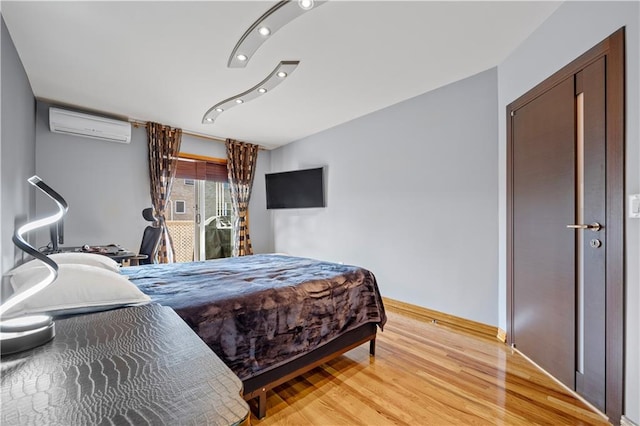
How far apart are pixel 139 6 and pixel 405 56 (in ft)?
6.80

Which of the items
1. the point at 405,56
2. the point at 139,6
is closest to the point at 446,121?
the point at 405,56

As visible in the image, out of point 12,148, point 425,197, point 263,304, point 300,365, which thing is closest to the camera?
point 263,304

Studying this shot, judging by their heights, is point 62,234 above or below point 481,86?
below

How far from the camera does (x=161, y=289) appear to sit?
5.74 feet

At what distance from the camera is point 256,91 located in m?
2.93

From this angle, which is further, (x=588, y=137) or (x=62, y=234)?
(x=62, y=234)

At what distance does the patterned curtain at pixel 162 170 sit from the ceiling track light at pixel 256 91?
2.68 ft

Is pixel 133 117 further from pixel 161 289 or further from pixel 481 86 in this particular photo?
pixel 481 86

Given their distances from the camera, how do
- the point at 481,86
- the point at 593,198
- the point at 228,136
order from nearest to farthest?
the point at 593,198 < the point at 481,86 < the point at 228,136

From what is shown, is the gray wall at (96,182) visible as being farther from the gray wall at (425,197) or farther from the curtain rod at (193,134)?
the gray wall at (425,197)

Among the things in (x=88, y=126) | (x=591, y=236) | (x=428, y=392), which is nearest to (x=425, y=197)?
(x=591, y=236)

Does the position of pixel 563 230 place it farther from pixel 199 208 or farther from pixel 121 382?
pixel 199 208

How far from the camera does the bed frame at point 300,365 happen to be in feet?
5.27

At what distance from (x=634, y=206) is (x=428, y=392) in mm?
1612
